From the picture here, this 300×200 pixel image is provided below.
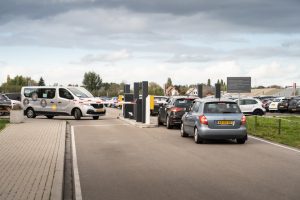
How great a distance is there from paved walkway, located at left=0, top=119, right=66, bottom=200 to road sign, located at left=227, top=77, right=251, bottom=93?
63.3 ft

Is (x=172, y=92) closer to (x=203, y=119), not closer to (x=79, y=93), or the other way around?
(x=79, y=93)

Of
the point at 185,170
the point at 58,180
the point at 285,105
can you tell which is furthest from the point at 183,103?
the point at 285,105

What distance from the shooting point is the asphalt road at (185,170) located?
27.9ft

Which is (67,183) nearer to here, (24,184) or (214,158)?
(24,184)

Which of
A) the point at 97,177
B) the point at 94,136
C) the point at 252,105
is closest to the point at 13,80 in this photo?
the point at 252,105

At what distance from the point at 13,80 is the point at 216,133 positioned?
124 meters

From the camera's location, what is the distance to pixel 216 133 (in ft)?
55.5

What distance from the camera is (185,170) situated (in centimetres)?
1104

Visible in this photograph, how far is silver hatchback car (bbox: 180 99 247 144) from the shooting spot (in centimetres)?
1694

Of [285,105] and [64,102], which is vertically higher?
[64,102]

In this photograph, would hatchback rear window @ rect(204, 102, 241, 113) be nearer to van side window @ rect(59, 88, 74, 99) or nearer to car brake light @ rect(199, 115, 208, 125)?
car brake light @ rect(199, 115, 208, 125)

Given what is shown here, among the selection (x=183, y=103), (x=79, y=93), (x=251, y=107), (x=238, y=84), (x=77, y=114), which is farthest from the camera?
(x=251, y=107)

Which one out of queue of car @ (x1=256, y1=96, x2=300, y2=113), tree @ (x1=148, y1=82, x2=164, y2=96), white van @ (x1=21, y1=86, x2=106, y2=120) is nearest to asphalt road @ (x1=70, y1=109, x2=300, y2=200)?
white van @ (x1=21, y1=86, x2=106, y2=120)

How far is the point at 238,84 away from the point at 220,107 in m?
18.9
